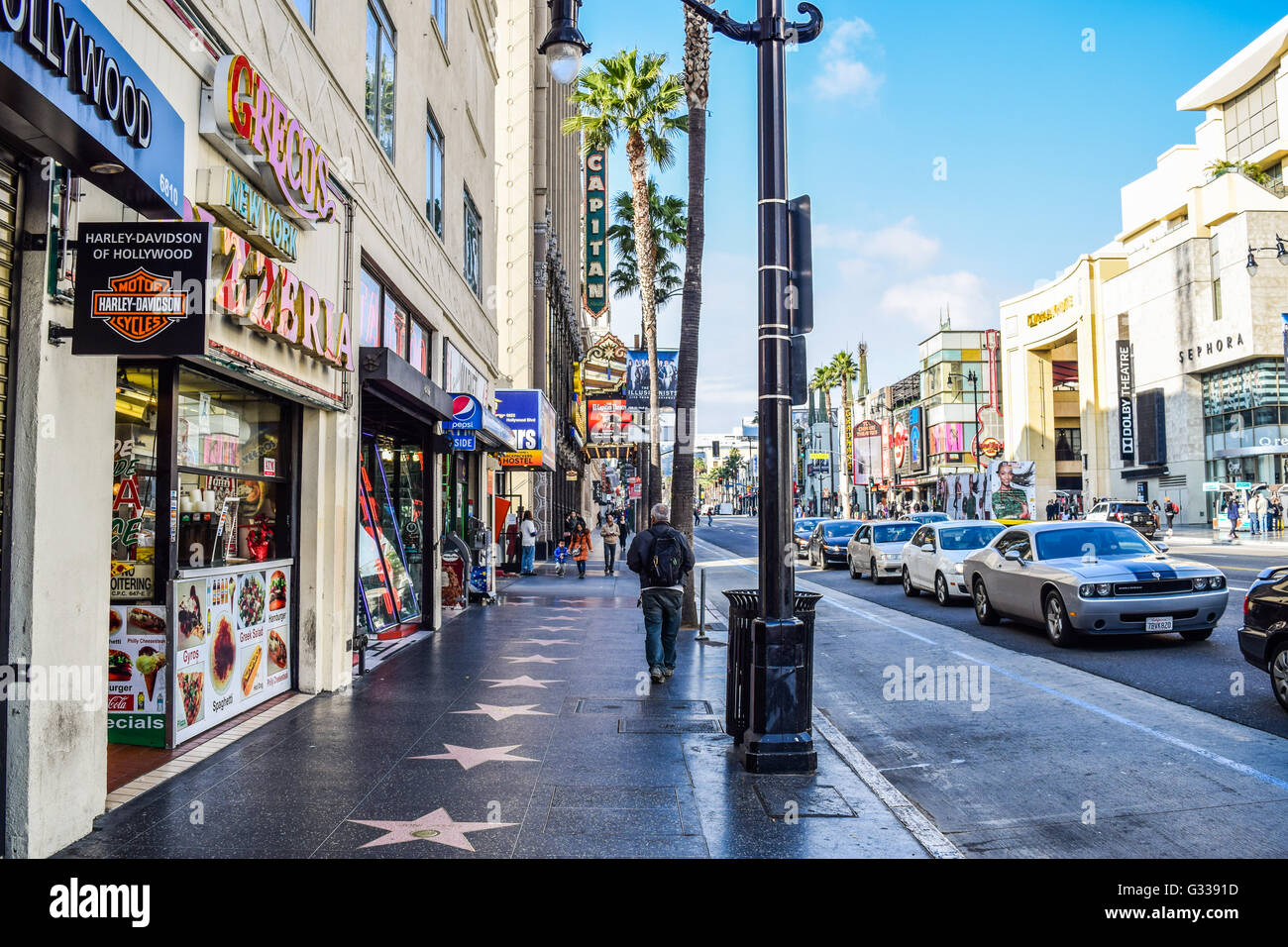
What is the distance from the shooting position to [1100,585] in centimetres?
1146

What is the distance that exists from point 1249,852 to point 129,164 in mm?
6662

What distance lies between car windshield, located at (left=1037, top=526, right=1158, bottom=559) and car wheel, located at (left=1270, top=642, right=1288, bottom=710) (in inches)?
182

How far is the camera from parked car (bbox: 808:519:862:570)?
29469mm

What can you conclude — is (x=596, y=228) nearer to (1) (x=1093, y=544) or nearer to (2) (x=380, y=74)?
(2) (x=380, y=74)

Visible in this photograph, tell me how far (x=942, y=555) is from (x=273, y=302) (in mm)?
14204

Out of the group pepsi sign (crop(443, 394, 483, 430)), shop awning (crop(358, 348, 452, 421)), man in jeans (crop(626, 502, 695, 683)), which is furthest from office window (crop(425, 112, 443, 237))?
man in jeans (crop(626, 502, 695, 683))

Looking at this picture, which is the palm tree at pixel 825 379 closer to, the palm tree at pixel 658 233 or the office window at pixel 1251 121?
the office window at pixel 1251 121

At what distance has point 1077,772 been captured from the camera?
21.7 feet

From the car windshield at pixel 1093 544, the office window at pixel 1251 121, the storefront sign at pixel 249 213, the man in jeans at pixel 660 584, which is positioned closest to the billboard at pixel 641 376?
the car windshield at pixel 1093 544

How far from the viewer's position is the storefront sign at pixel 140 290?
4.91m

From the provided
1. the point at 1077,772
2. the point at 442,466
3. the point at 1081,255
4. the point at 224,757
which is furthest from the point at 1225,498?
the point at 224,757

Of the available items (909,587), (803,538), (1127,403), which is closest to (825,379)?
(1127,403)
